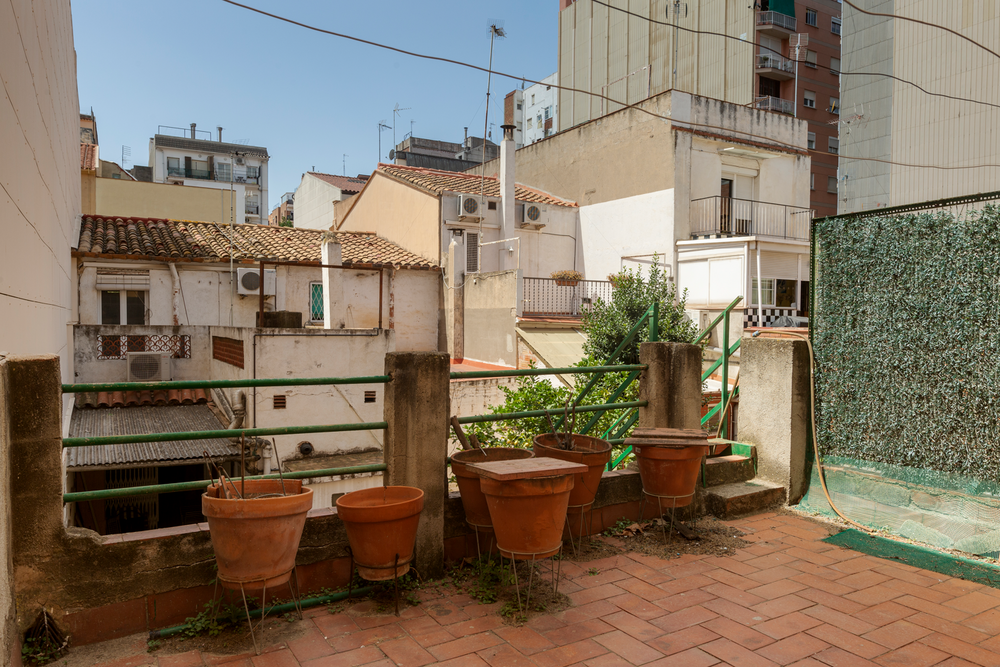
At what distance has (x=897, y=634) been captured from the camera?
3.25 metres

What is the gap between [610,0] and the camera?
29.4 m

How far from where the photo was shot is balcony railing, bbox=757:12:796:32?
91.6ft

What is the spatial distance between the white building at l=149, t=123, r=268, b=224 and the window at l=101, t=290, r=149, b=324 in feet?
97.0

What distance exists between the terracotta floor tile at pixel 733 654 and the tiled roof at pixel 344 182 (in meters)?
29.2

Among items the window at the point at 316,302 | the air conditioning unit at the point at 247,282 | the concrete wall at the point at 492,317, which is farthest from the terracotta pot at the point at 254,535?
the window at the point at 316,302

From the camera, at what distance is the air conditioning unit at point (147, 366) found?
12555 millimetres

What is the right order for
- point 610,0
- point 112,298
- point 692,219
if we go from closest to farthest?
point 112,298 → point 692,219 → point 610,0

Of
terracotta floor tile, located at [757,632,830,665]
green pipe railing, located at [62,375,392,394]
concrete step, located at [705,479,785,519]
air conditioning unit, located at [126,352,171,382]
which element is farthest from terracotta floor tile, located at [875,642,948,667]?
air conditioning unit, located at [126,352,171,382]

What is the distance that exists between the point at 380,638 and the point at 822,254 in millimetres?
4662

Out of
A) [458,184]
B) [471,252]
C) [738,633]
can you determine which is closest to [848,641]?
[738,633]

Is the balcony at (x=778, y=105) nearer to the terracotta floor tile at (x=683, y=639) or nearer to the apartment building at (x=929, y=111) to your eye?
the apartment building at (x=929, y=111)

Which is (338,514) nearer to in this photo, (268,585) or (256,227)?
(268,585)

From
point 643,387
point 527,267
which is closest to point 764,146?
point 527,267

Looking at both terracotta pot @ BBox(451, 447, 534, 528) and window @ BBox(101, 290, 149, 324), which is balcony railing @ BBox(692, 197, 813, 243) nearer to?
window @ BBox(101, 290, 149, 324)
